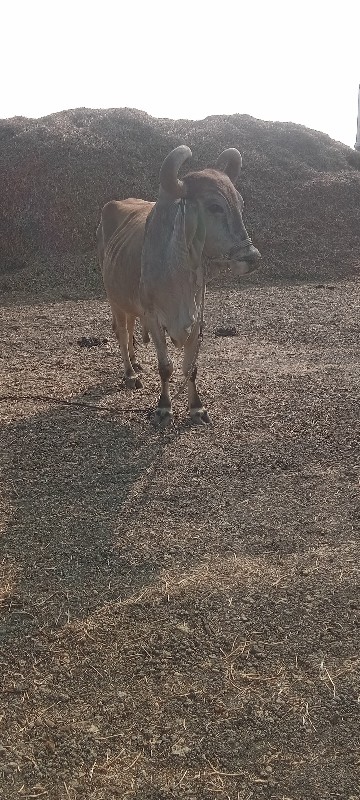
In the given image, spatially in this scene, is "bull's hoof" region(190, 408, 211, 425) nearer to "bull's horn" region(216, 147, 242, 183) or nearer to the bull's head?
the bull's head

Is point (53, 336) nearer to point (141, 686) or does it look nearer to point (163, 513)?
point (163, 513)

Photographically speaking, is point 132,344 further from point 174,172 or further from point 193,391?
point 174,172

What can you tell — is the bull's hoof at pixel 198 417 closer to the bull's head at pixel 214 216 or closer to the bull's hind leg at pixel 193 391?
the bull's hind leg at pixel 193 391

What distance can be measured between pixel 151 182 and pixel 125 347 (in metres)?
11.8

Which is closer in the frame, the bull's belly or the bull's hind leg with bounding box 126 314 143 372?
the bull's belly

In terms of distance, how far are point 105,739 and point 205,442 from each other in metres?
3.41

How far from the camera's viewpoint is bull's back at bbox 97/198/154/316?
23.4ft

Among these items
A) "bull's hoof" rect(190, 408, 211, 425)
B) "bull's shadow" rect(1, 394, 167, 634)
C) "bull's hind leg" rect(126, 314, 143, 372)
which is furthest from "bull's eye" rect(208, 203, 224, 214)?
"bull's hind leg" rect(126, 314, 143, 372)

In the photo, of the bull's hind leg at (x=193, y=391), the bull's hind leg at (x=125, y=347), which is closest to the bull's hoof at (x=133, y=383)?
the bull's hind leg at (x=125, y=347)

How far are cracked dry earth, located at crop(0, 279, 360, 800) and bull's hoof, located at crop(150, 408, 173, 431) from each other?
0.39ft

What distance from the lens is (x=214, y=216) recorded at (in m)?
5.93

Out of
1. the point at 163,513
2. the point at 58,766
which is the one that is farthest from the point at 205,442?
the point at 58,766

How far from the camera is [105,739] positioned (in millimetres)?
3082

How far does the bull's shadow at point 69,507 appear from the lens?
4.15 metres
